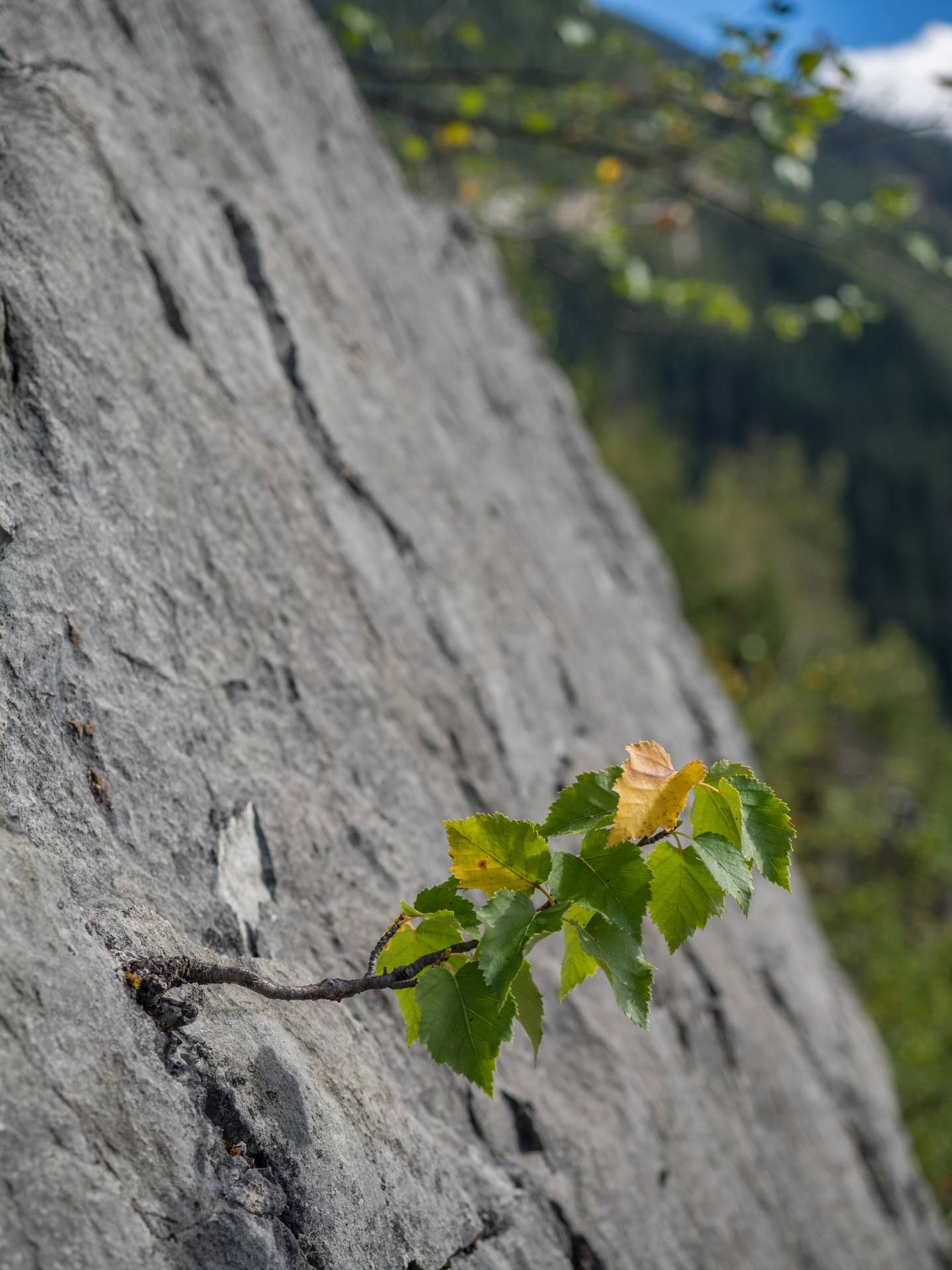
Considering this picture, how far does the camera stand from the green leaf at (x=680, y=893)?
1.55 meters

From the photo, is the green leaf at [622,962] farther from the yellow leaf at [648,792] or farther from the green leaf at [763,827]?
the green leaf at [763,827]

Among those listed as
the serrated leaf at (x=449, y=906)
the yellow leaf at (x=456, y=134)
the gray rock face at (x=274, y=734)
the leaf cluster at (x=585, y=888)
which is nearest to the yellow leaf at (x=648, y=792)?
the leaf cluster at (x=585, y=888)

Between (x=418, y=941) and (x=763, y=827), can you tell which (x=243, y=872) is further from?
(x=763, y=827)

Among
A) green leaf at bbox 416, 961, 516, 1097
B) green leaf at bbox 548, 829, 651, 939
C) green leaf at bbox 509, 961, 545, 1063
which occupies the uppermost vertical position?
green leaf at bbox 548, 829, 651, 939

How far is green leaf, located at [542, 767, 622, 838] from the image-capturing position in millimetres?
1568

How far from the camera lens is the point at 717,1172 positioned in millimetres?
3340

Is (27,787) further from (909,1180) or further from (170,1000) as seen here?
(909,1180)

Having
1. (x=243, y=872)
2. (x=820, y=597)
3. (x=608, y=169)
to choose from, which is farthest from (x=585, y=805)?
(x=820, y=597)

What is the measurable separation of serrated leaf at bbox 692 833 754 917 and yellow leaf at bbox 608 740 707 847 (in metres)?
0.06

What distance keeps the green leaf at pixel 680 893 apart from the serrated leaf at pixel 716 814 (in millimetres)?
70

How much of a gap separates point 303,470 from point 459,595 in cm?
90

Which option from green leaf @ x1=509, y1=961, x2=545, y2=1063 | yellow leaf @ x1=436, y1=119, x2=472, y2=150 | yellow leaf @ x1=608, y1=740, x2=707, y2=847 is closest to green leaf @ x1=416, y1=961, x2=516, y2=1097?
green leaf @ x1=509, y1=961, x2=545, y2=1063

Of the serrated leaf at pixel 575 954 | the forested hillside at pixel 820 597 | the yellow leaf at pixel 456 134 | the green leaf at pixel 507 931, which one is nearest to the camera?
the green leaf at pixel 507 931

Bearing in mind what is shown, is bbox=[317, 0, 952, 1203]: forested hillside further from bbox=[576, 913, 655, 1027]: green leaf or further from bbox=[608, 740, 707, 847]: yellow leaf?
bbox=[576, 913, 655, 1027]: green leaf
